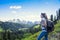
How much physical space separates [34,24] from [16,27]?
1.63 feet

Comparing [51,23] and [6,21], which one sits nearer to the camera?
[51,23]

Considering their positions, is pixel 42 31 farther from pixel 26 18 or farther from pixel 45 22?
pixel 26 18

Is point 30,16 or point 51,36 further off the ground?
point 30,16

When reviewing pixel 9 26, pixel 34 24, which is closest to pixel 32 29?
pixel 34 24

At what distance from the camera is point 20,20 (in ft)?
22.8

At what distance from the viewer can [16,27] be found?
693 centimetres

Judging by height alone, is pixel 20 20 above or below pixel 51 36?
above

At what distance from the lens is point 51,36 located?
678cm

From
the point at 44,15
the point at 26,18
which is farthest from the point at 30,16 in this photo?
the point at 44,15

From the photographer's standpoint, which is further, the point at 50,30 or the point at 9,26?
the point at 9,26

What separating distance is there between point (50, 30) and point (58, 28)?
1.59 ft

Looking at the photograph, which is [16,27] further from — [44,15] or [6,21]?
[44,15]

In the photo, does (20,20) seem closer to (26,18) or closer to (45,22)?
(26,18)

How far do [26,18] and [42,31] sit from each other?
0.76 metres
